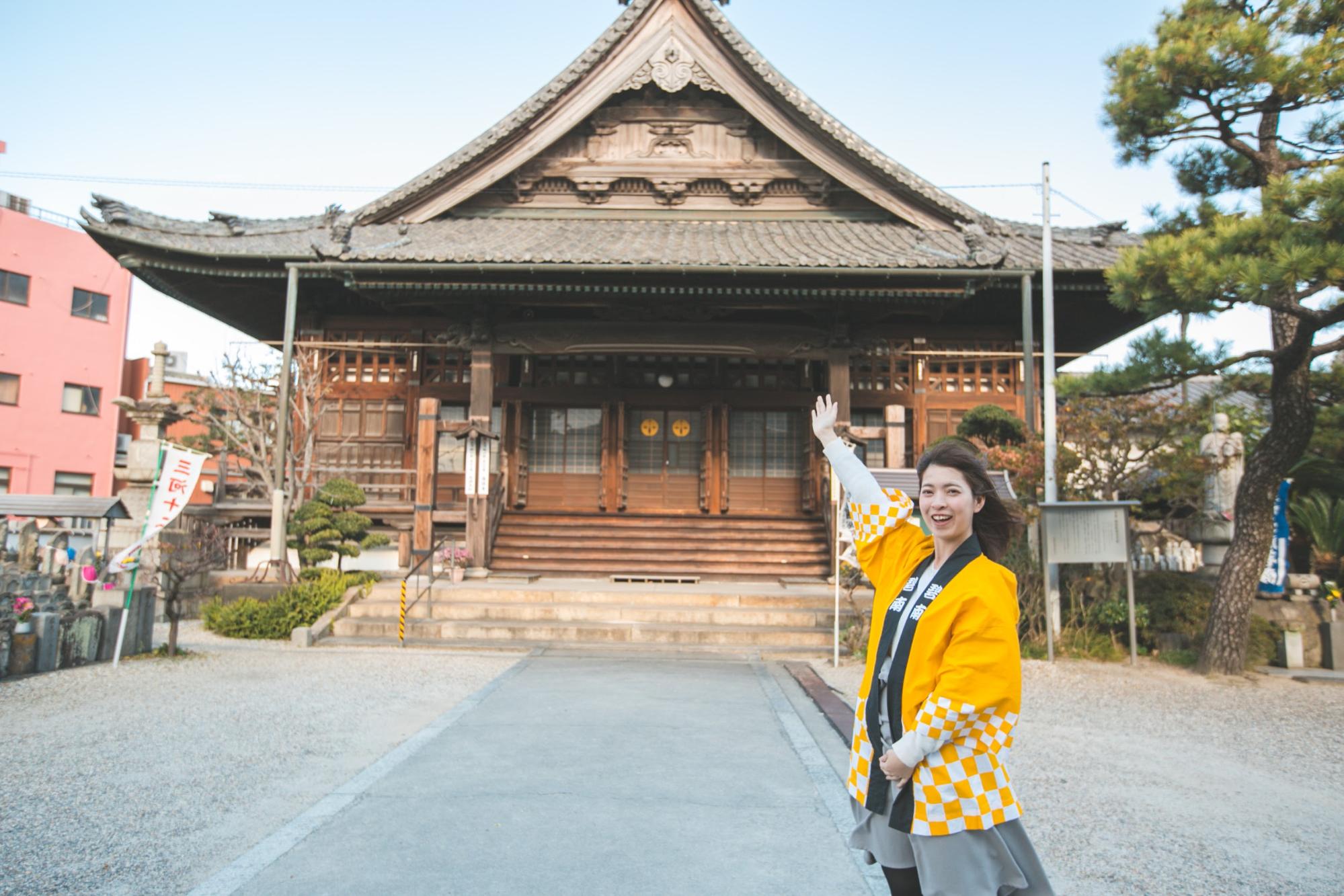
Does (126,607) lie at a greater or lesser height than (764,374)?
lesser

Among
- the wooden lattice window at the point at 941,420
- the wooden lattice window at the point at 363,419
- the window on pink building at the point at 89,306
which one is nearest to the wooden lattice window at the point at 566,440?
the wooden lattice window at the point at 363,419

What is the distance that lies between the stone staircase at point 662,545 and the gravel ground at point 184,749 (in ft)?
14.7

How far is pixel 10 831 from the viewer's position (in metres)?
4.16

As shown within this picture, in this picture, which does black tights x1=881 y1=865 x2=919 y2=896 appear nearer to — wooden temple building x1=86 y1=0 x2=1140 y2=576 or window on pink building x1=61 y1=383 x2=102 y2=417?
wooden temple building x1=86 y1=0 x2=1140 y2=576

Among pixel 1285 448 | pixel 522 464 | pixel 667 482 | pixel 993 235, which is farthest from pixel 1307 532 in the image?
Answer: pixel 522 464

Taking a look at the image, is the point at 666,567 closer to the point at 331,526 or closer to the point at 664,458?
the point at 664,458

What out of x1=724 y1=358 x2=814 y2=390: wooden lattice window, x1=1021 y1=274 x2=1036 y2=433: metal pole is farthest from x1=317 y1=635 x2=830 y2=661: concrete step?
x1=724 y1=358 x2=814 y2=390: wooden lattice window

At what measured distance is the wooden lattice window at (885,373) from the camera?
15.6m

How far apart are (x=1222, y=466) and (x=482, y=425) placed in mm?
9475

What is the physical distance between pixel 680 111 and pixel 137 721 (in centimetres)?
1319

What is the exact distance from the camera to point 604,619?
36.7 feet

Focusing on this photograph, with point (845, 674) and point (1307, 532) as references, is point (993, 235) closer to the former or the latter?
point (1307, 532)

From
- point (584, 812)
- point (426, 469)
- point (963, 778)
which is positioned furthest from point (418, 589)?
point (963, 778)

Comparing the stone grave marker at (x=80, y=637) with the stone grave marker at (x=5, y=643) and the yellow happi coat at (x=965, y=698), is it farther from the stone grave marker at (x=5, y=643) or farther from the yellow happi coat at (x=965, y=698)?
the yellow happi coat at (x=965, y=698)
